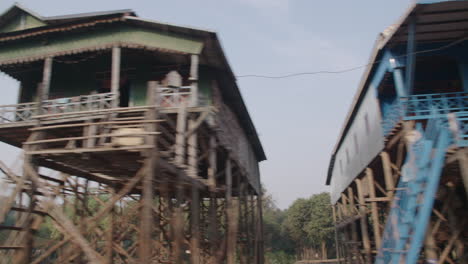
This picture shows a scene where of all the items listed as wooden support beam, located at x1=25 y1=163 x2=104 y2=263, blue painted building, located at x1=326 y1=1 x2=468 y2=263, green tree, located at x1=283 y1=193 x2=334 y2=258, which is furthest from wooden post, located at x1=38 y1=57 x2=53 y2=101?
green tree, located at x1=283 y1=193 x2=334 y2=258

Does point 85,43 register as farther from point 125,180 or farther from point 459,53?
point 459,53

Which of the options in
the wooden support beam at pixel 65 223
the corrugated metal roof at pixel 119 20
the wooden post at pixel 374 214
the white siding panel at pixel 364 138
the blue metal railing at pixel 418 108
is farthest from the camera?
the white siding panel at pixel 364 138

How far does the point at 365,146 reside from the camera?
12.9 m

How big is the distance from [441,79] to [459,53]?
2416 mm

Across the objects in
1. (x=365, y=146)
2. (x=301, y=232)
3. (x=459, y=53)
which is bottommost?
(x=301, y=232)

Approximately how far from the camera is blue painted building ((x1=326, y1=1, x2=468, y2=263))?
7383mm

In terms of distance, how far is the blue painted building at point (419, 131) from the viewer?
24.2 feet

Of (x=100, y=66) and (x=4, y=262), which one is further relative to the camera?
(x=100, y=66)

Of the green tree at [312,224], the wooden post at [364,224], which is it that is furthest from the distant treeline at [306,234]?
the wooden post at [364,224]

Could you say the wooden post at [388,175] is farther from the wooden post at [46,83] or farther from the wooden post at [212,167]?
the wooden post at [46,83]

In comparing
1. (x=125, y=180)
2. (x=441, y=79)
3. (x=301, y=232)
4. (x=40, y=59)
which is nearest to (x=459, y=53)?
(x=441, y=79)

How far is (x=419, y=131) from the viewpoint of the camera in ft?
→ 28.3

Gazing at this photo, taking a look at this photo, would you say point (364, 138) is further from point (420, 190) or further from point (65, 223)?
point (65, 223)

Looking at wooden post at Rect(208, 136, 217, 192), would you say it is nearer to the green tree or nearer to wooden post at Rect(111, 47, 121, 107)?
wooden post at Rect(111, 47, 121, 107)
